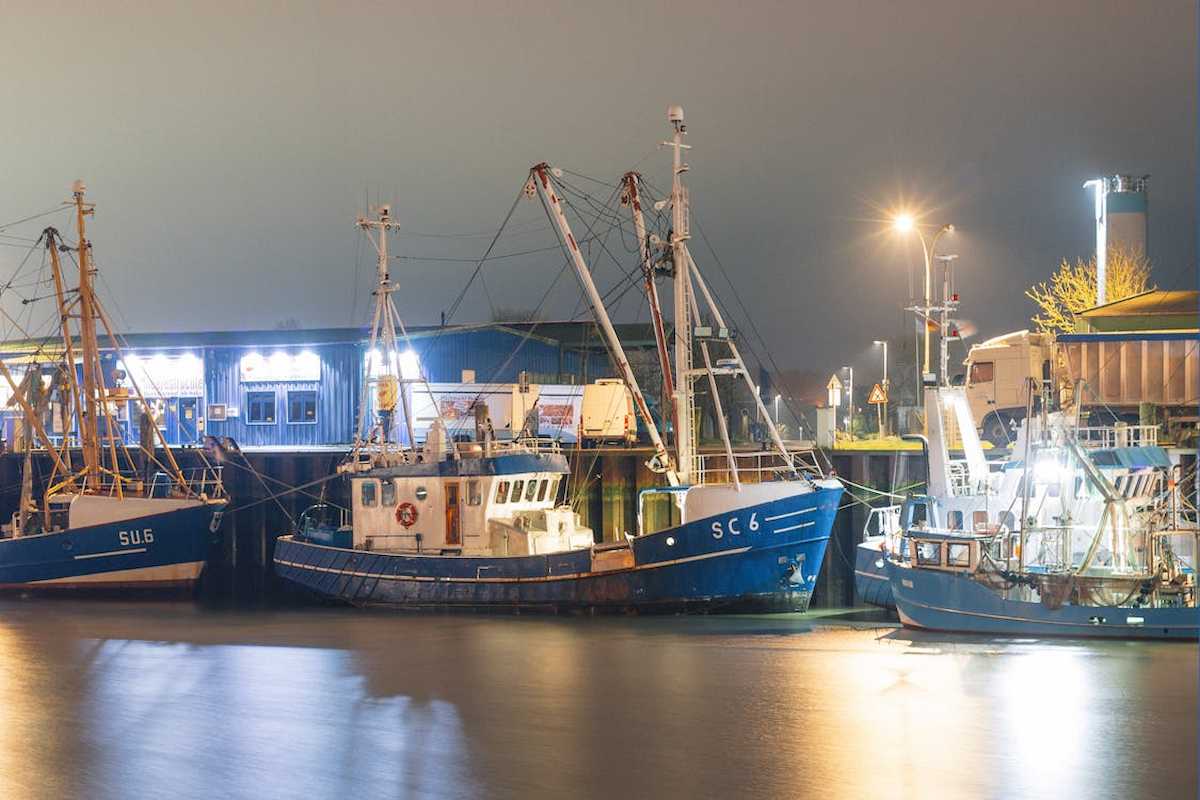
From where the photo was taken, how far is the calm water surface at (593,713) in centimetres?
1518

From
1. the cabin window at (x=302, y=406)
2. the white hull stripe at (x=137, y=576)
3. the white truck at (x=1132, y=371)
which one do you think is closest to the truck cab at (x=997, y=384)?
the white truck at (x=1132, y=371)

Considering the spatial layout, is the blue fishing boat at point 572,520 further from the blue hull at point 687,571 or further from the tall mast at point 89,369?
the tall mast at point 89,369

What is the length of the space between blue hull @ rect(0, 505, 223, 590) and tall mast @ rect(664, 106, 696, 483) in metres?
11.6

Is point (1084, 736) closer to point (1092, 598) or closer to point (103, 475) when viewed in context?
point (1092, 598)

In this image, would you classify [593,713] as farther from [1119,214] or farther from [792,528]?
[1119,214]

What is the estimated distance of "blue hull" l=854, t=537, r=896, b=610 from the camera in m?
26.6

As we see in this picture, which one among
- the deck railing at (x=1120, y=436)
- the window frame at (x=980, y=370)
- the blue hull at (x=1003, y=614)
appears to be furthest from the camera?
the window frame at (x=980, y=370)

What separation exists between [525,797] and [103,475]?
22.8 m

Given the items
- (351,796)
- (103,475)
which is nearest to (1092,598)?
(351,796)

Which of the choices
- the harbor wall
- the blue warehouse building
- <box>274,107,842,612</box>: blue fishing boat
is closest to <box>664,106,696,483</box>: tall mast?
<box>274,107,842,612</box>: blue fishing boat

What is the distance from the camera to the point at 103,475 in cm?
3412

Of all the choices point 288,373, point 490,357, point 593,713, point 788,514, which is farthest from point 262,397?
point 593,713

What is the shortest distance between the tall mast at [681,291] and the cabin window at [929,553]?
186 inches

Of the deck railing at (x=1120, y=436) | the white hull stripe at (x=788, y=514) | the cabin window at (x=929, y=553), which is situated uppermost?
the deck railing at (x=1120, y=436)
